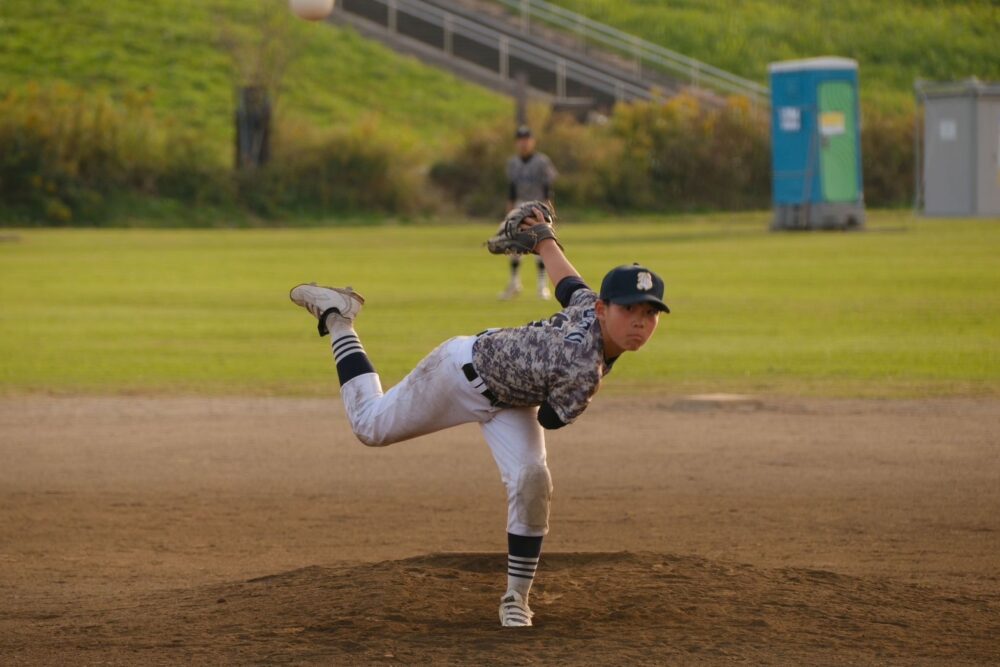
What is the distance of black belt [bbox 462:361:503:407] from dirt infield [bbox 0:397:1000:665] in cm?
85

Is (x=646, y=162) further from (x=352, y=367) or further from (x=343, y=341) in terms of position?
(x=352, y=367)

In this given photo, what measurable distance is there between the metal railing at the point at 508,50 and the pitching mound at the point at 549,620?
1849 inches

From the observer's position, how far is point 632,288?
5152 mm

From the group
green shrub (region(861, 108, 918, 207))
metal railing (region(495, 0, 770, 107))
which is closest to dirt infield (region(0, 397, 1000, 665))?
green shrub (region(861, 108, 918, 207))

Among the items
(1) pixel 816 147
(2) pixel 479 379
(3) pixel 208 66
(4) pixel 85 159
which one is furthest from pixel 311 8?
(3) pixel 208 66

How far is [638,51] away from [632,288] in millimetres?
51825

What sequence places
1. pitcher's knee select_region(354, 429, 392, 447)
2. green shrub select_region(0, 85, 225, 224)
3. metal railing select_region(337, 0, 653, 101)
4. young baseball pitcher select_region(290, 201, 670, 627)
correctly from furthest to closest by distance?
metal railing select_region(337, 0, 653, 101) < green shrub select_region(0, 85, 225, 224) < pitcher's knee select_region(354, 429, 392, 447) < young baseball pitcher select_region(290, 201, 670, 627)

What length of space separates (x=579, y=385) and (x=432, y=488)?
3.65 m

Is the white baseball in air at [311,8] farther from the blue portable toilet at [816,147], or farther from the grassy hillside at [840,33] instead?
the grassy hillside at [840,33]

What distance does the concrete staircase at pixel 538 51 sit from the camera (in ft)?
176

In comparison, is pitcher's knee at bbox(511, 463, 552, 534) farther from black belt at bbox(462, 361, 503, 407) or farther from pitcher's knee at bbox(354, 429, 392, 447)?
pitcher's knee at bbox(354, 429, 392, 447)

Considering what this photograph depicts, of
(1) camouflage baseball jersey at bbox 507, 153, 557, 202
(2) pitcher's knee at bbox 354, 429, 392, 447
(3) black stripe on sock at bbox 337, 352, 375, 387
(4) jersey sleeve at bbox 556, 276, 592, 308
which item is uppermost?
(1) camouflage baseball jersey at bbox 507, 153, 557, 202

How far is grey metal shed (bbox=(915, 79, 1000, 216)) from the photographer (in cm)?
3638

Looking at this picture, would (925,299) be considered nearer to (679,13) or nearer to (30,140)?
(30,140)
